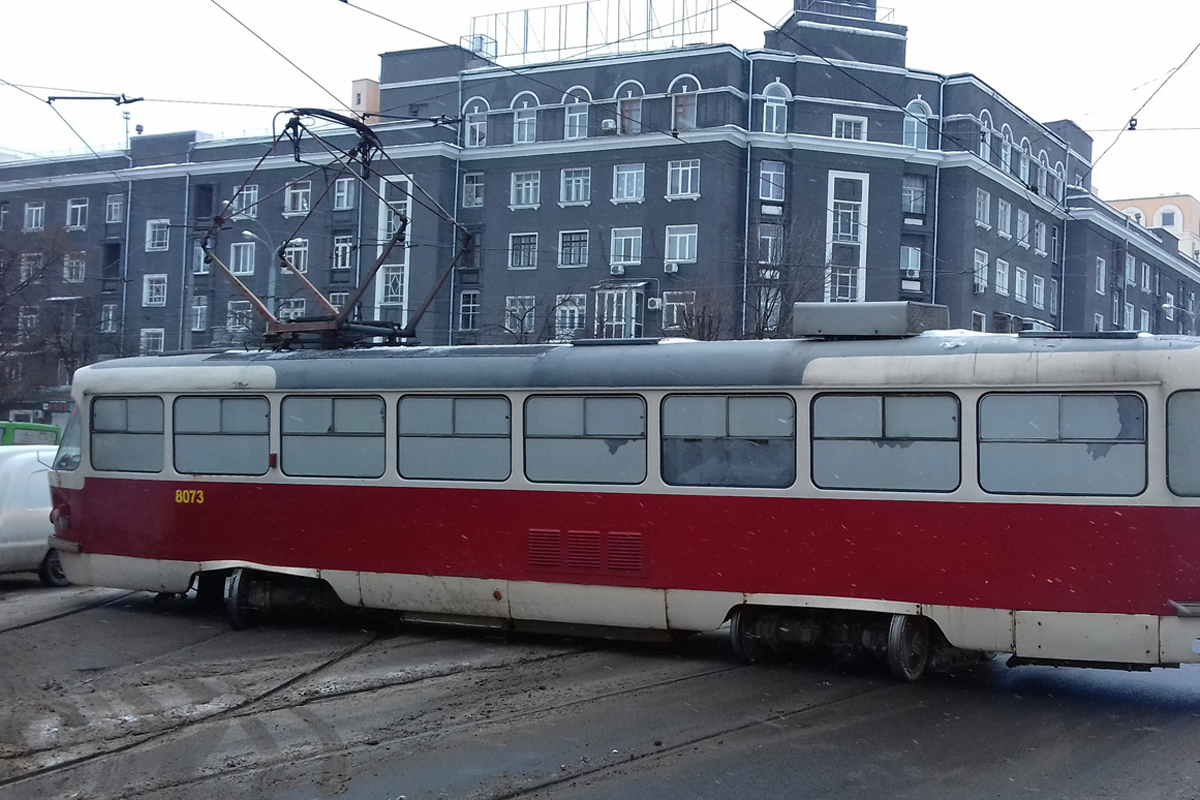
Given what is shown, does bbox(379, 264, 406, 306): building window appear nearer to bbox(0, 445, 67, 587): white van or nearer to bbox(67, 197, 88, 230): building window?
bbox(67, 197, 88, 230): building window

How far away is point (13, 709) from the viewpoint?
27.9 feet

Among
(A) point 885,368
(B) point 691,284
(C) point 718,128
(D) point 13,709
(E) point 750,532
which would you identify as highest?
(C) point 718,128

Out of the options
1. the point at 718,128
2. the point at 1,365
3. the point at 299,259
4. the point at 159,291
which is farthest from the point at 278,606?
the point at 159,291

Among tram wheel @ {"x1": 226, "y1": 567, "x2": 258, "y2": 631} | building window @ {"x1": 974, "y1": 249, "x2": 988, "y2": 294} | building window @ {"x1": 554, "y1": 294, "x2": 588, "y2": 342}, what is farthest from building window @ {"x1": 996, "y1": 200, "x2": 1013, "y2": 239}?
tram wheel @ {"x1": 226, "y1": 567, "x2": 258, "y2": 631}

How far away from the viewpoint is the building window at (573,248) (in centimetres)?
4328

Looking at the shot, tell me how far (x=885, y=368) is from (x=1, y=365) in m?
32.1

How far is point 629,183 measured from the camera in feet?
140

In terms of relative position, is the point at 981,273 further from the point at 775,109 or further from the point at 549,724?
the point at 549,724

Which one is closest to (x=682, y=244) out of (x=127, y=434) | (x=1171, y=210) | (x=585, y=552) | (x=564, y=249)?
(x=564, y=249)

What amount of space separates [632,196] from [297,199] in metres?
13.7

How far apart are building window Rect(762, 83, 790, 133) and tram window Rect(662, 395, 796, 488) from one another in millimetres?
33918

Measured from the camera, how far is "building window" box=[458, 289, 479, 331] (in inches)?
1763

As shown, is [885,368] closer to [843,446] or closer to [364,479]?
[843,446]

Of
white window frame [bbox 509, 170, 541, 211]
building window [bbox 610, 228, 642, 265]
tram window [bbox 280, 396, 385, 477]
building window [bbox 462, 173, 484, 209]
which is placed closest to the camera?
tram window [bbox 280, 396, 385, 477]
